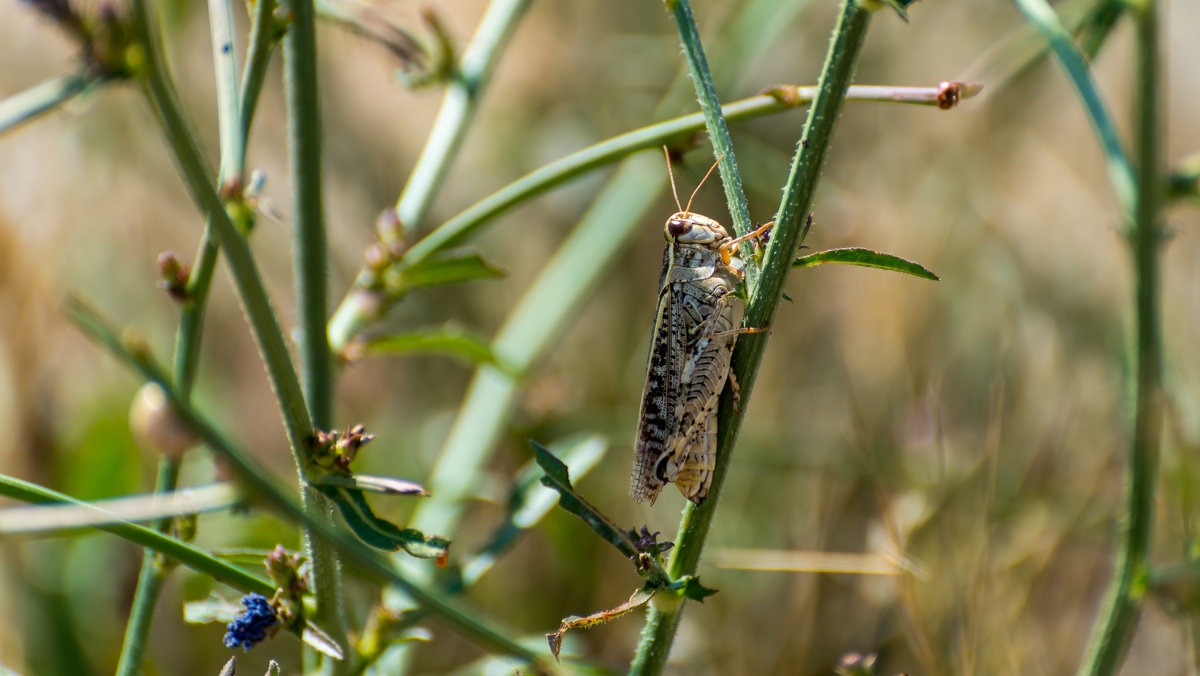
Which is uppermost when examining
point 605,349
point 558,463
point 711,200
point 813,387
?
point 711,200

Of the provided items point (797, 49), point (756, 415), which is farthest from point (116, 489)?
point (797, 49)

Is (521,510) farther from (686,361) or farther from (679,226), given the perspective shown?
(679,226)

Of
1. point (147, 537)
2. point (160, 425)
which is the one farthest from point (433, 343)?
point (160, 425)

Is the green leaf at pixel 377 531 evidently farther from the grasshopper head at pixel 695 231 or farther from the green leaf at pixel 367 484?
the grasshopper head at pixel 695 231

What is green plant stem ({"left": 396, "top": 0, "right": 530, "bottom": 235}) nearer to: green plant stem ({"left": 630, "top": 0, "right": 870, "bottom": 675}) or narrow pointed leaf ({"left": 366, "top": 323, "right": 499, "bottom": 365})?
narrow pointed leaf ({"left": 366, "top": 323, "right": 499, "bottom": 365})

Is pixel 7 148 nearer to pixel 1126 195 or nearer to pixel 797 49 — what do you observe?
pixel 797 49
